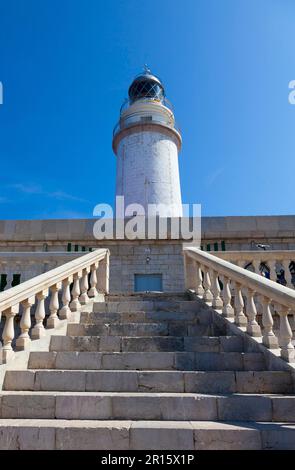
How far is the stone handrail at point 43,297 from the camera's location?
3.34 meters

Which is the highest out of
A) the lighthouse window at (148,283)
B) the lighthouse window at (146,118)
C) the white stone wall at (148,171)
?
the lighthouse window at (146,118)

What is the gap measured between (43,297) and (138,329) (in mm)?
1286

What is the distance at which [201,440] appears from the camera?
2.41 meters

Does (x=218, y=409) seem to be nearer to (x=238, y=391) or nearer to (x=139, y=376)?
(x=238, y=391)

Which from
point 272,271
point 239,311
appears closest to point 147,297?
point 239,311

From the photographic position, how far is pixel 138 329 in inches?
167

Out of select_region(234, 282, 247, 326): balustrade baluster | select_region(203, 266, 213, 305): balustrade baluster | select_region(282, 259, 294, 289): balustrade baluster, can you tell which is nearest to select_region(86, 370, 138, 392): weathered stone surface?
select_region(234, 282, 247, 326): balustrade baluster

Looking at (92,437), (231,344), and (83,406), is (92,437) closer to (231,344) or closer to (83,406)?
(83,406)

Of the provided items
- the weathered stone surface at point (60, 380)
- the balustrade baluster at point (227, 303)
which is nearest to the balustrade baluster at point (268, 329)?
the balustrade baluster at point (227, 303)

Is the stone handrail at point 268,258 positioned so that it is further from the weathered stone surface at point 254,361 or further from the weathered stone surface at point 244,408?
the weathered stone surface at point 244,408

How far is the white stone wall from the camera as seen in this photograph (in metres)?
15.1

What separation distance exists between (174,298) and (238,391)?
2923 millimetres

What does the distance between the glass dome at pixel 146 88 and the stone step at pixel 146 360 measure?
58.0 feet
